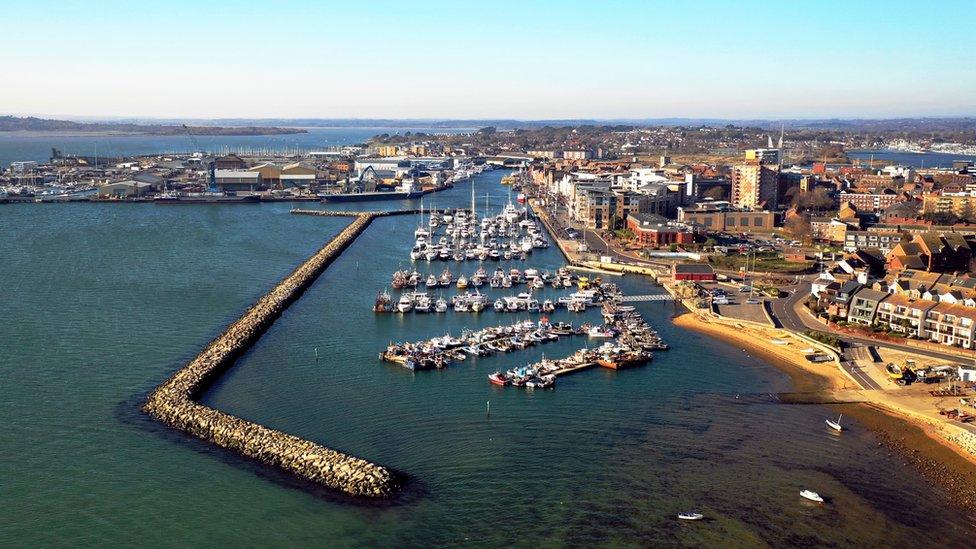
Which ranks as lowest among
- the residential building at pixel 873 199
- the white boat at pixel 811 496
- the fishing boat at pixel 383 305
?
the white boat at pixel 811 496

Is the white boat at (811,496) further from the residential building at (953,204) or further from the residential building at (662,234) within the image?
the residential building at (953,204)

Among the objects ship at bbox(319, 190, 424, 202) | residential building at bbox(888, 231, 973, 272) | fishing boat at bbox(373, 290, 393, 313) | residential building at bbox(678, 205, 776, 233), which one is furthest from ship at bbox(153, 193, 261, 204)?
residential building at bbox(888, 231, 973, 272)

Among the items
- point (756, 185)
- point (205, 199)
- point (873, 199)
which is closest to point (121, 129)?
point (205, 199)

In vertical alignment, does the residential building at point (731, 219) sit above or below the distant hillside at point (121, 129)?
below

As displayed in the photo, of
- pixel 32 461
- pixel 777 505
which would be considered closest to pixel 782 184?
pixel 777 505

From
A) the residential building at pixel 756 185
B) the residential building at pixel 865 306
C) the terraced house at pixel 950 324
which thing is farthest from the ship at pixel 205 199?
the terraced house at pixel 950 324

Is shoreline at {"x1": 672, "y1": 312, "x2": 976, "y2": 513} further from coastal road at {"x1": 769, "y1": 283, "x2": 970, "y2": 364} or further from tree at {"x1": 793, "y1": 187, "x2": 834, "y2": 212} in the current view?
tree at {"x1": 793, "y1": 187, "x2": 834, "y2": 212}

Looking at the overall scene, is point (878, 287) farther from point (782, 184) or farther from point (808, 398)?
point (782, 184)
